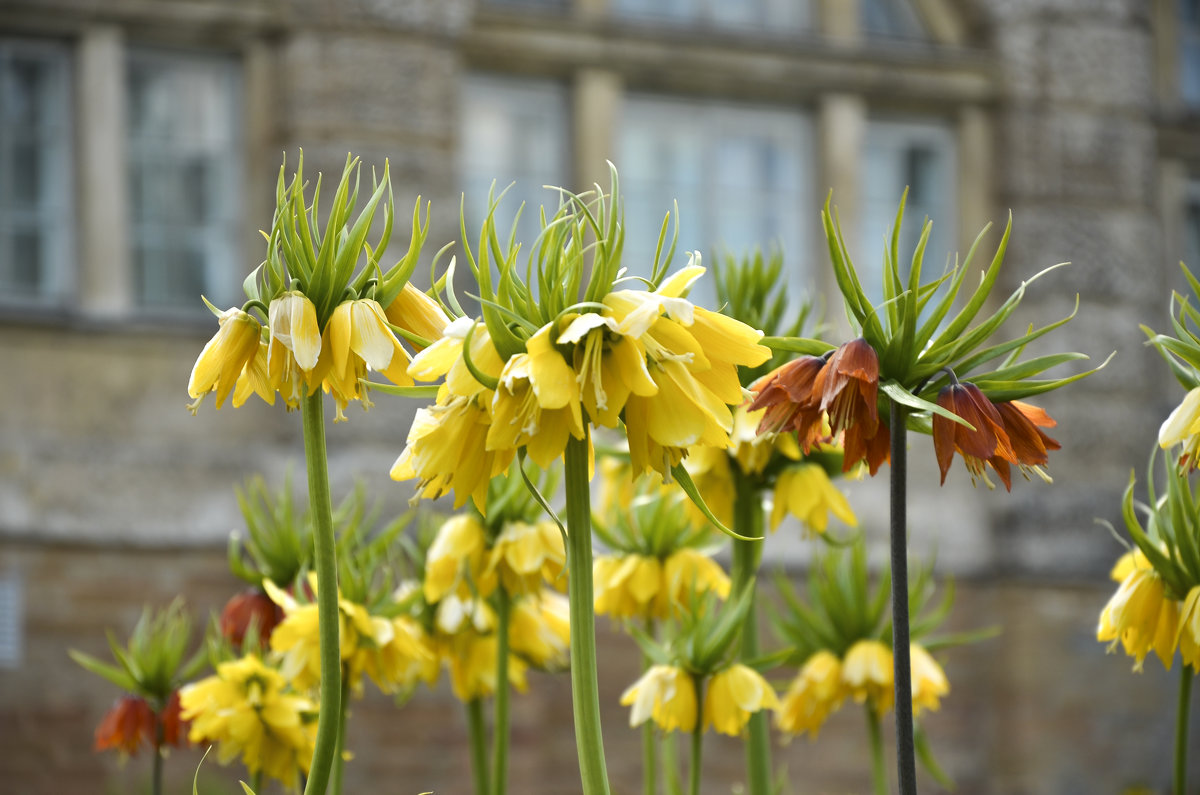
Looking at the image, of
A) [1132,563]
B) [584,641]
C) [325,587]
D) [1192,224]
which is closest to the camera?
[584,641]

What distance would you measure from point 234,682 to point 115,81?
17.7 feet

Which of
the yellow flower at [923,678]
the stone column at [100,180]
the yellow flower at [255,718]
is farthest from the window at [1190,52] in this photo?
the yellow flower at [255,718]

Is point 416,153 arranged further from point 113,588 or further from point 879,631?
point 879,631

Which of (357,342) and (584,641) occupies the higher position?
(357,342)

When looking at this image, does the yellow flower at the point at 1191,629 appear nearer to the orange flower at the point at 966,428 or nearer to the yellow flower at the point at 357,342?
the orange flower at the point at 966,428

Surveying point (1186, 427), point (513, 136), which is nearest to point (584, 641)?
point (1186, 427)

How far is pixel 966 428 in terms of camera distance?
56.3 inches

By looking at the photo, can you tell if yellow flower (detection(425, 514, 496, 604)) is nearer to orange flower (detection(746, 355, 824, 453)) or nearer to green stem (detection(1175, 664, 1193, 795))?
orange flower (detection(746, 355, 824, 453))

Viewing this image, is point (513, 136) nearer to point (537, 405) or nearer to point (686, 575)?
point (686, 575)

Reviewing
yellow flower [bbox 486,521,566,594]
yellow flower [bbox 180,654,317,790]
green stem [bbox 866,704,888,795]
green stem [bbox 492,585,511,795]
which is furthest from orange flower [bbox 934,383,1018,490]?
yellow flower [bbox 180,654,317,790]

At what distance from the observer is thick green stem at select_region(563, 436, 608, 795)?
120 cm

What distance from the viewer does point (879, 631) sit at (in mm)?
2467

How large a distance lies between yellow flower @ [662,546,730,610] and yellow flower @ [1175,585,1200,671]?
826mm

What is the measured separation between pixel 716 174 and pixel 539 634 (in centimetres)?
603
